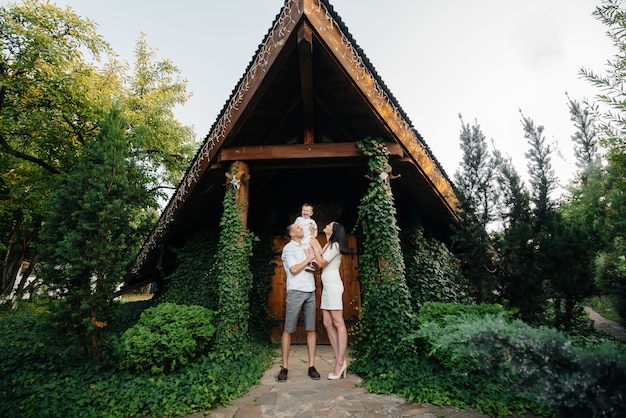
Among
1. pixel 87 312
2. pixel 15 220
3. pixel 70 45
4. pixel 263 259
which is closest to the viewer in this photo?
pixel 87 312

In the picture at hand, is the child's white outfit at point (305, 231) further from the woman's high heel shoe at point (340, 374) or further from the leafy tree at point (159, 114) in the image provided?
the leafy tree at point (159, 114)

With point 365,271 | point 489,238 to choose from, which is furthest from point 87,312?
point 489,238

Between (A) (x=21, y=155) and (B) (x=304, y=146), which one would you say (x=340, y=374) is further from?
(A) (x=21, y=155)

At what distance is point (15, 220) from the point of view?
12422 mm

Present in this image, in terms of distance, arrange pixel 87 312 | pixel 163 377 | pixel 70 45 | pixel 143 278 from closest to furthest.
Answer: pixel 163 377 < pixel 87 312 < pixel 143 278 < pixel 70 45

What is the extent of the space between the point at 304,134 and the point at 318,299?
10.8 feet

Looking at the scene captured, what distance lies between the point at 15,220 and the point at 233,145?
13.4 meters

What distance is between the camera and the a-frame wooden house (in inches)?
161

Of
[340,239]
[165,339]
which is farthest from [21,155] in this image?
[340,239]

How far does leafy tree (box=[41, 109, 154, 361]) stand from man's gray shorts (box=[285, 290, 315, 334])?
2.34m

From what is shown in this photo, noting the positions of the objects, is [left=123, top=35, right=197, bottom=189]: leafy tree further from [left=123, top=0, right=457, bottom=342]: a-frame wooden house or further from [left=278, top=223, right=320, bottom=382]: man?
[left=278, top=223, right=320, bottom=382]: man

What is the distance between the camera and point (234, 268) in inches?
174

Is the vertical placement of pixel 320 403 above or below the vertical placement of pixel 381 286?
below

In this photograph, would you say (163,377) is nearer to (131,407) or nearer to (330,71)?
(131,407)
